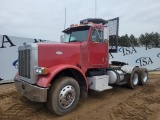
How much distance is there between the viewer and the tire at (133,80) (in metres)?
8.55

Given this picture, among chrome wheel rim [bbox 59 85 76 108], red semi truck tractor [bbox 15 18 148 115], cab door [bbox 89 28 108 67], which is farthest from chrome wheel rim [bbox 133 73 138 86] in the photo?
chrome wheel rim [bbox 59 85 76 108]

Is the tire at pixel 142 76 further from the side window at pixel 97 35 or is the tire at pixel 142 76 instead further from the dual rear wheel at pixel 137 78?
the side window at pixel 97 35

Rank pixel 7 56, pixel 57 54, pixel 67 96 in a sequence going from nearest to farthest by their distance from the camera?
pixel 67 96
pixel 57 54
pixel 7 56

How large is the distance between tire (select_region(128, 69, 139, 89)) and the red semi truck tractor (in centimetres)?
97

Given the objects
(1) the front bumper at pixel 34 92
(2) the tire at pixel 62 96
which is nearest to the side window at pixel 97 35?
(2) the tire at pixel 62 96

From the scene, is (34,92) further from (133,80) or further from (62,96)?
(133,80)

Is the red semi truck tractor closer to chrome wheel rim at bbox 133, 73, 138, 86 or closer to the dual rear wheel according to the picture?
the dual rear wheel

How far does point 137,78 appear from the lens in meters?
9.05

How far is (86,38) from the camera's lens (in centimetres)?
647

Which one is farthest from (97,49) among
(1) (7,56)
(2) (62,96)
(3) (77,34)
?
(1) (7,56)

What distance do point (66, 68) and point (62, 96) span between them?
30.7 inches

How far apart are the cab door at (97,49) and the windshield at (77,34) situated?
10.4 inches

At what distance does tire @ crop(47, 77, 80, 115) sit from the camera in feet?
16.4

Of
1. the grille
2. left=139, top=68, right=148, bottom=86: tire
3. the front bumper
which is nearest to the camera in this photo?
the front bumper
